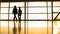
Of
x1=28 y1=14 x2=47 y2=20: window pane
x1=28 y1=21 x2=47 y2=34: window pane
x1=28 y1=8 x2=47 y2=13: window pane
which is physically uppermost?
x1=28 y1=8 x2=47 y2=13: window pane

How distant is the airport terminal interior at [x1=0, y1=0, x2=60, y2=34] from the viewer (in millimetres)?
2221

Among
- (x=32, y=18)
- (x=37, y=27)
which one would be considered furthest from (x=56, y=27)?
(x=32, y=18)

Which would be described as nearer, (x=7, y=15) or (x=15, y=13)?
(x=15, y=13)

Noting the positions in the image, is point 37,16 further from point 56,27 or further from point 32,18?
point 56,27

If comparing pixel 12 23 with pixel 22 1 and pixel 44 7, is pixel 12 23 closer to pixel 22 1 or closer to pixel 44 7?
pixel 22 1

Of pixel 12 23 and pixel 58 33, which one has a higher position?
pixel 12 23

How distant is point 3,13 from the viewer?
233 centimetres

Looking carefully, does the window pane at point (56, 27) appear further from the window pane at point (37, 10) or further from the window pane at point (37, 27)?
the window pane at point (37, 10)

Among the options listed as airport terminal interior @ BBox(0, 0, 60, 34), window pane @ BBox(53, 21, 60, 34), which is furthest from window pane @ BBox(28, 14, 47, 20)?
window pane @ BBox(53, 21, 60, 34)

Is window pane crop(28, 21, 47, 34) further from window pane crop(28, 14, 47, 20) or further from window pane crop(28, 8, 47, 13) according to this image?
window pane crop(28, 8, 47, 13)

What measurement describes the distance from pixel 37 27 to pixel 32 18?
7.5 inches

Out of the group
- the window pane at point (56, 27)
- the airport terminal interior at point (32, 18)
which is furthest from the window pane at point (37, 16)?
the window pane at point (56, 27)

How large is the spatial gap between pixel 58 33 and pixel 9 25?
886 millimetres

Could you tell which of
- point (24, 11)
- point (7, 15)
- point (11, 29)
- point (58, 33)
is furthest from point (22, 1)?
point (58, 33)
